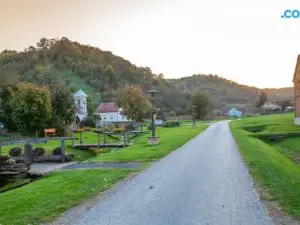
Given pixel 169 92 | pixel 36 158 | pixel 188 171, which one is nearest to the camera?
pixel 188 171

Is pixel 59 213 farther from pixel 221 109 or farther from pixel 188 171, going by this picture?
pixel 221 109

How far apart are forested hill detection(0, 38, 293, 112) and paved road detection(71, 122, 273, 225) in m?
102

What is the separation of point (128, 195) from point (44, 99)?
1531 inches

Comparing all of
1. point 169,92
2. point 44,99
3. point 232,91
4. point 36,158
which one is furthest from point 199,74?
point 36,158

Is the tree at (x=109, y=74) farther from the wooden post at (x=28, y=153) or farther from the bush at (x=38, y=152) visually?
the wooden post at (x=28, y=153)

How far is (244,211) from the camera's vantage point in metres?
8.09

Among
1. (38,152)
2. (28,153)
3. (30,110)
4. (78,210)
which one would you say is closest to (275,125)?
(30,110)

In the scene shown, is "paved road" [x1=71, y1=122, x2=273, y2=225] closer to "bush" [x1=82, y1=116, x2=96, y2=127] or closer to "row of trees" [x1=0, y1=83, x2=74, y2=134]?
"row of trees" [x1=0, y1=83, x2=74, y2=134]

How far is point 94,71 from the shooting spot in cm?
14400

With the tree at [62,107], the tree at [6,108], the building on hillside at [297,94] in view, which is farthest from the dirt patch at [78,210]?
the building on hillside at [297,94]

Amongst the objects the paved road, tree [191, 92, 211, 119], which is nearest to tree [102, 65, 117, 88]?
tree [191, 92, 211, 119]

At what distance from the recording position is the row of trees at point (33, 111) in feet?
150

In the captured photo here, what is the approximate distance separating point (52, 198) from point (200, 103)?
9786cm

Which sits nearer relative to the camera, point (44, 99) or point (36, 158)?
point (36, 158)
